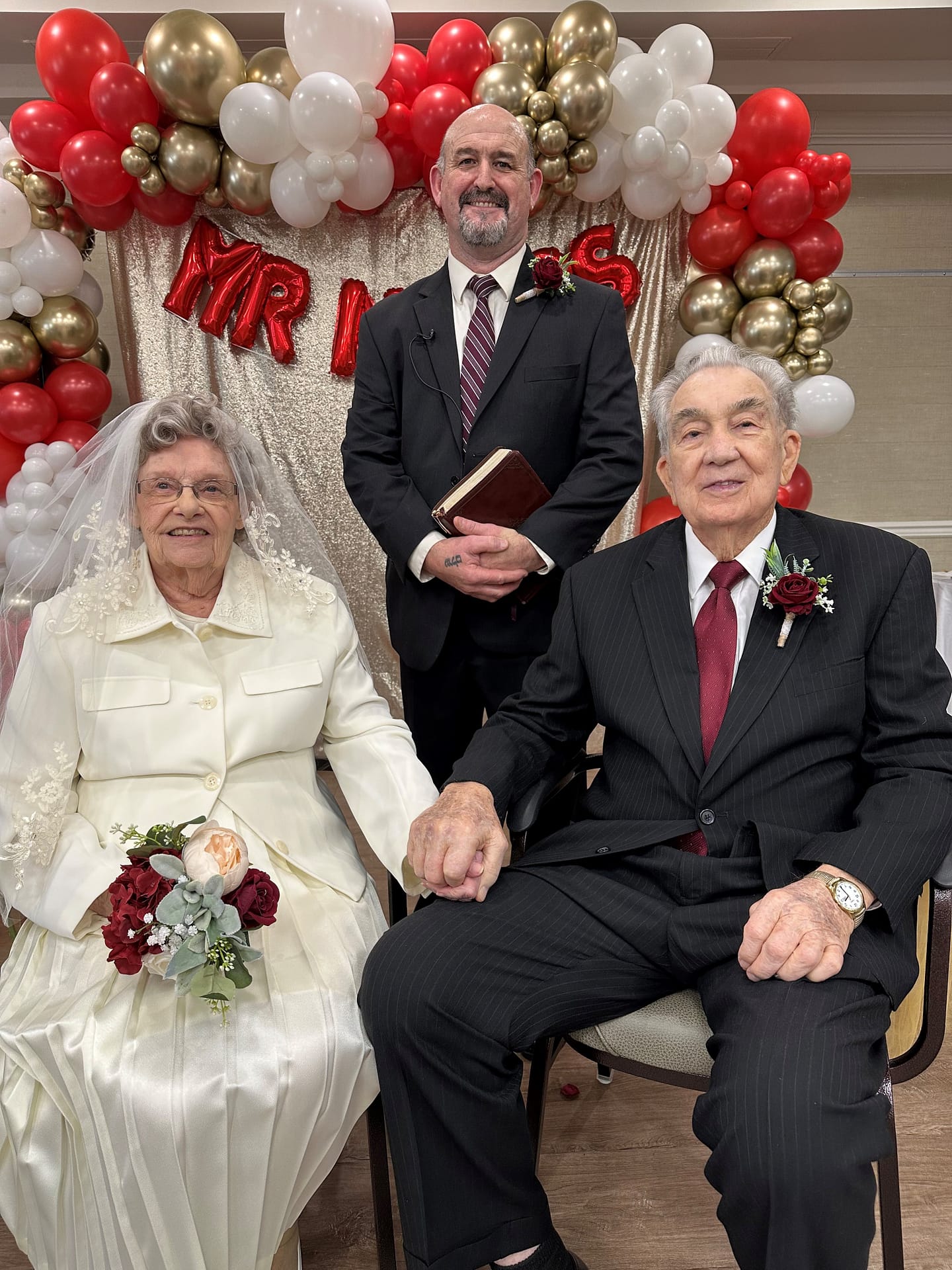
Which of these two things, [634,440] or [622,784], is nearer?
[622,784]

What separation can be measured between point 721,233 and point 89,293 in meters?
2.79

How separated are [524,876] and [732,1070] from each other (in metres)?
0.57

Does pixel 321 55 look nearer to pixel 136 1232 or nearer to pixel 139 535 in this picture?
pixel 139 535

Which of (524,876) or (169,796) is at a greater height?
(169,796)

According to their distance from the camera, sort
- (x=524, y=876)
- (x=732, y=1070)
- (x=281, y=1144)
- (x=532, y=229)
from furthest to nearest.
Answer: (x=532, y=229) < (x=524, y=876) < (x=281, y=1144) < (x=732, y=1070)

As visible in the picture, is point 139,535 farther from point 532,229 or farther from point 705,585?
point 532,229

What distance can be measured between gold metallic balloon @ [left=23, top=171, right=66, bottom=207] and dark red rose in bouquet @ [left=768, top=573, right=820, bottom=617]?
3665 mm

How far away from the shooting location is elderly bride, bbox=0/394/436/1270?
1682 mm

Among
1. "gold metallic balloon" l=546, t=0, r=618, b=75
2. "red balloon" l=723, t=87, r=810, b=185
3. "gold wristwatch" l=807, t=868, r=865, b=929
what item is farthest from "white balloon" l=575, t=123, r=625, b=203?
"gold wristwatch" l=807, t=868, r=865, b=929

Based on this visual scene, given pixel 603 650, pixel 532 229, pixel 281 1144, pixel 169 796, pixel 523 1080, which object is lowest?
pixel 523 1080

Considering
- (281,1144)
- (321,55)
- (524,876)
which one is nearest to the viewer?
(281,1144)

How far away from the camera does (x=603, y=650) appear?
2.12m

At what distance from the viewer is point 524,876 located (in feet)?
6.67

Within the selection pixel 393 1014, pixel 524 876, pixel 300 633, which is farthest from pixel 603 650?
pixel 393 1014
